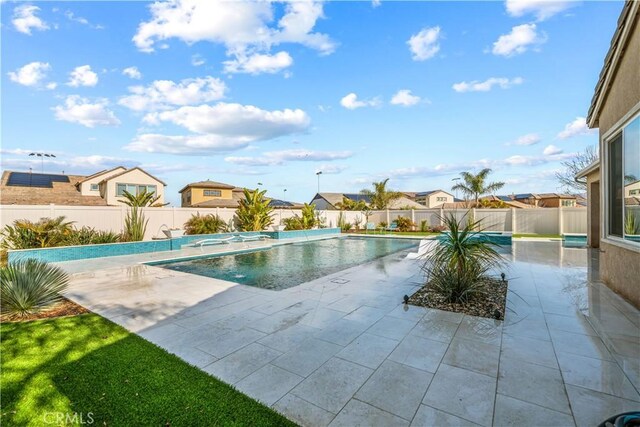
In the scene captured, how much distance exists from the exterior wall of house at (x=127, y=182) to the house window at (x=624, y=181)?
33004 mm

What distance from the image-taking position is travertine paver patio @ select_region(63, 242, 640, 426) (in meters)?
2.79

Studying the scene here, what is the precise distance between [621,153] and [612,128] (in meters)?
0.59

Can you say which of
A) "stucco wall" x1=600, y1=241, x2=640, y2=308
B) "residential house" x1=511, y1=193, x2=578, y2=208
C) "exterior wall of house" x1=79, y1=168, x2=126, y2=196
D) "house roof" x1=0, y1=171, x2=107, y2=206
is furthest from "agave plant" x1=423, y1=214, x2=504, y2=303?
"residential house" x1=511, y1=193, x2=578, y2=208

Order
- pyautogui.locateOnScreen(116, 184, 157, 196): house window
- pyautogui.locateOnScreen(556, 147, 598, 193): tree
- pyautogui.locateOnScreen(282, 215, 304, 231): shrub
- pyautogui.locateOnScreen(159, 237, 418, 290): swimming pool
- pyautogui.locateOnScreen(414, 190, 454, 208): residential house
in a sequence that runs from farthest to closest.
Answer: pyautogui.locateOnScreen(414, 190, 454, 208): residential house
pyautogui.locateOnScreen(116, 184, 157, 196): house window
pyautogui.locateOnScreen(556, 147, 598, 193): tree
pyautogui.locateOnScreen(282, 215, 304, 231): shrub
pyautogui.locateOnScreen(159, 237, 418, 290): swimming pool

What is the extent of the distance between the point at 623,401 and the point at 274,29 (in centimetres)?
1360

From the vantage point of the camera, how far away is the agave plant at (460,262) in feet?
19.2

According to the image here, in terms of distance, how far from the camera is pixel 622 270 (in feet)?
19.7

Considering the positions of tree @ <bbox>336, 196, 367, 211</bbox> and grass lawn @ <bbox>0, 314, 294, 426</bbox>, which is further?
tree @ <bbox>336, 196, 367, 211</bbox>

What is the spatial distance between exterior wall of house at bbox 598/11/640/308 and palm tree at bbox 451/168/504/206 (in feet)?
75.9

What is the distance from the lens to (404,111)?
17266 mm

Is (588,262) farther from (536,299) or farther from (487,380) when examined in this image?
(487,380)

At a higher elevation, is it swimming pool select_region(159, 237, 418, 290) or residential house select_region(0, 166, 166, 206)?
residential house select_region(0, 166, 166, 206)

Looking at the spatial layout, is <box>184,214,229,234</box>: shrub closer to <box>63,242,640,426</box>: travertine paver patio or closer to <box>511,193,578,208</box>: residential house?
<box>63,242,640,426</box>: travertine paver patio

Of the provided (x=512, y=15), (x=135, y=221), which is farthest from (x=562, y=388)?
(x=135, y=221)
